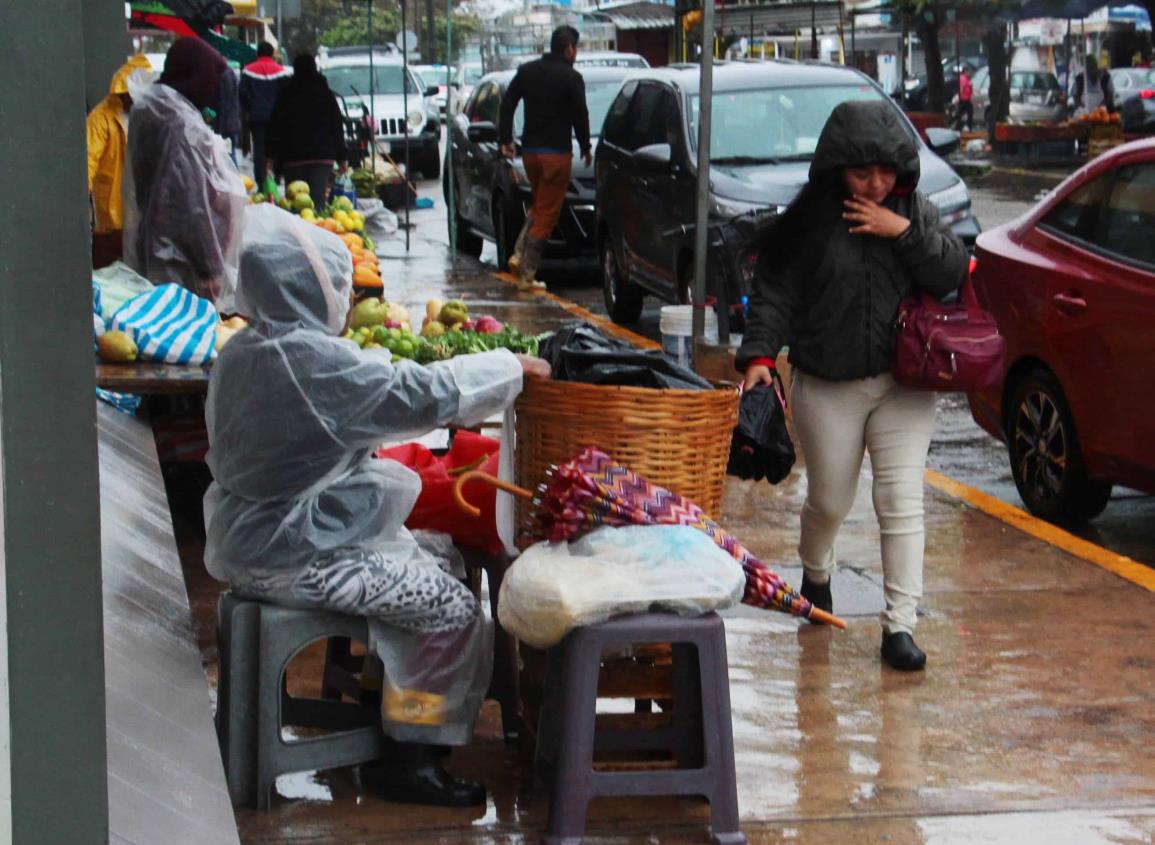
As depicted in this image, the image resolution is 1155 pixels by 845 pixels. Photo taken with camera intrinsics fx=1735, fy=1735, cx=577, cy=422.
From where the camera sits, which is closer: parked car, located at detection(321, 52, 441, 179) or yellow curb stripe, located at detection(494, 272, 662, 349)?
yellow curb stripe, located at detection(494, 272, 662, 349)

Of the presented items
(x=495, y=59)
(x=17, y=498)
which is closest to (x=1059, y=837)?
(x=17, y=498)

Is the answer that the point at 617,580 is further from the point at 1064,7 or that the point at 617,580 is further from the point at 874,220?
the point at 1064,7

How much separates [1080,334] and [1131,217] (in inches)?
20.8

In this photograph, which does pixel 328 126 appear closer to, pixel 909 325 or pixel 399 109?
pixel 909 325

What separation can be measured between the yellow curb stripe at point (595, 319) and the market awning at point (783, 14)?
8421 mm

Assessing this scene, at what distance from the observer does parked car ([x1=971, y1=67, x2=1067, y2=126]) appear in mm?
38750

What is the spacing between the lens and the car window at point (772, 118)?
37.6ft

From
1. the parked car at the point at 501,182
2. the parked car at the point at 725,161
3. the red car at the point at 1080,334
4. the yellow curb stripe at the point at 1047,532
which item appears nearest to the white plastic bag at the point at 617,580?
the yellow curb stripe at the point at 1047,532

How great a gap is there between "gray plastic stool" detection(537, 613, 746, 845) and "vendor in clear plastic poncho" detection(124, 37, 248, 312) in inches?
154

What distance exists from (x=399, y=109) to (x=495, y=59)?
10630 mm

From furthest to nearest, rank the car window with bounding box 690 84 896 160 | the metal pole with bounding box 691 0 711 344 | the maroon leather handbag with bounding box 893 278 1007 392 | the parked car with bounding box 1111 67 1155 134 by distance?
the parked car with bounding box 1111 67 1155 134
the car window with bounding box 690 84 896 160
the metal pole with bounding box 691 0 711 344
the maroon leather handbag with bounding box 893 278 1007 392

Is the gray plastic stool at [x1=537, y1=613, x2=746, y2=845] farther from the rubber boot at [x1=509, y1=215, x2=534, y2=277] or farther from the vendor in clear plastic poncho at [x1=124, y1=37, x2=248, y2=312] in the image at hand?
the rubber boot at [x1=509, y1=215, x2=534, y2=277]

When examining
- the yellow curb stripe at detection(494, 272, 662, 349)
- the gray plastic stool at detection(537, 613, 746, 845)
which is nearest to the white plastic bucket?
the gray plastic stool at detection(537, 613, 746, 845)

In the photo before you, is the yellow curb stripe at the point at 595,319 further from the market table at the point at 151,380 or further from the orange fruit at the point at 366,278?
the market table at the point at 151,380
